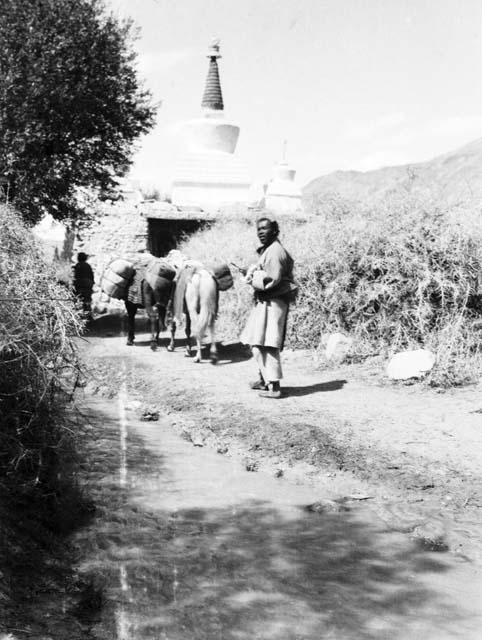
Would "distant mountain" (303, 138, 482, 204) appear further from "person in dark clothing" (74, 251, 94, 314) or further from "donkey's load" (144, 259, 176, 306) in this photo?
"person in dark clothing" (74, 251, 94, 314)

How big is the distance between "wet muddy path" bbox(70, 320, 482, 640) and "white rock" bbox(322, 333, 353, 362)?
4.44m

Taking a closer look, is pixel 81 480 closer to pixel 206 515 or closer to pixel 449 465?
pixel 206 515

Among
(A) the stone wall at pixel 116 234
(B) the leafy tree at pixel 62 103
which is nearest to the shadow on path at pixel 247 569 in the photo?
(B) the leafy tree at pixel 62 103

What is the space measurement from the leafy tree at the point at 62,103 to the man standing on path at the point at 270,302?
6350 millimetres

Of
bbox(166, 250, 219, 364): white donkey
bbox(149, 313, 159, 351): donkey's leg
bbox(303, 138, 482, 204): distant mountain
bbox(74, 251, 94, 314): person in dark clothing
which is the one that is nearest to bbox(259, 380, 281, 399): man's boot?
bbox(166, 250, 219, 364): white donkey

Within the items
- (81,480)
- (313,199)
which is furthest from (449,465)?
(313,199)

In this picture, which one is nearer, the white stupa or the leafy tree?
the leafy tree

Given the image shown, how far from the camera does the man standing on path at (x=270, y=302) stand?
7855mm

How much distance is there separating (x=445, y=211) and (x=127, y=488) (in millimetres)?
7021

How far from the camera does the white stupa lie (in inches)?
924

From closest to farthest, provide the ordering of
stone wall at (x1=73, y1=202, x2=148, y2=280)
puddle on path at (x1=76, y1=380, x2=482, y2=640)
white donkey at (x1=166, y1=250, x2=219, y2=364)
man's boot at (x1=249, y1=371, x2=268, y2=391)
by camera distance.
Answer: puddle on path at (x1=76, y1=380, x2=482, y2=640) < man's boot at (x1=249, y1=371, x2=268, y2=391) < white donkey at (x1=166, y1=250, x2=219, y2=364) < stone wall at (x1=73, y1=202, x2=148, y2=280)

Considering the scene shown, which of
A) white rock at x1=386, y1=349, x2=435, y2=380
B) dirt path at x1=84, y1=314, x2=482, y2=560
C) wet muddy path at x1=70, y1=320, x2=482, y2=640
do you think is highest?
white rock at x1=386, y1=349, x2=435, y2=380

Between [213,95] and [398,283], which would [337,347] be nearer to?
[398,283]

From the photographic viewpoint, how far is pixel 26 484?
411 cm
